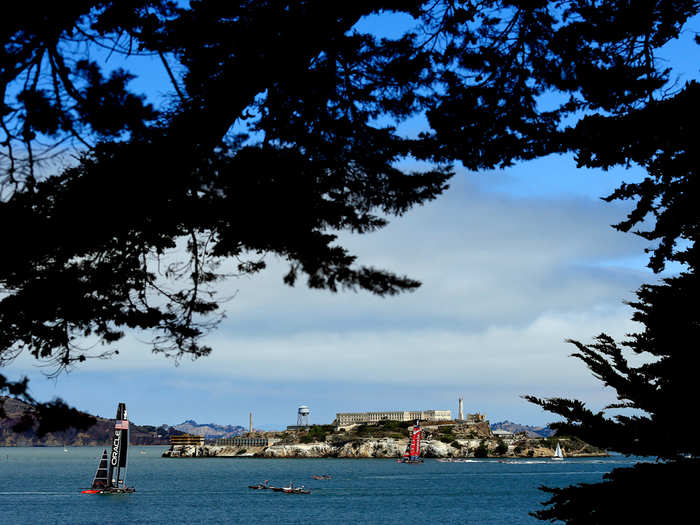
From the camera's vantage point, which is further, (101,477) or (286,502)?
(101,477)

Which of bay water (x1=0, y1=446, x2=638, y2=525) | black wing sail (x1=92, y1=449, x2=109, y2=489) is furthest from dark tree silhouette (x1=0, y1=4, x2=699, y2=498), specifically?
black wing sail (x1=92, y1=449, x2=109, y2=489)

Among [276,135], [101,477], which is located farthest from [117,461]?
[276,135]

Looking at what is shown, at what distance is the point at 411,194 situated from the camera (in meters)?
8.02

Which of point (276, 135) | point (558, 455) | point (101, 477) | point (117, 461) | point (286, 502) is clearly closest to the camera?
point (276, 135)

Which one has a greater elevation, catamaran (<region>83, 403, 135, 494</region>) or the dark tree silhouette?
the dark tree silhouette

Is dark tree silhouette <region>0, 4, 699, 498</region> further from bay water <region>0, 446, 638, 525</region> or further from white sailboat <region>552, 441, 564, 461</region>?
white sailboat <region>552, 441, 564, 461</region>

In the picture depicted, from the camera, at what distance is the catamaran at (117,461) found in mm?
66938

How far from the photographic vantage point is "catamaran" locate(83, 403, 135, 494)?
66.9m

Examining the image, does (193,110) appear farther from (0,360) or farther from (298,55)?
(0,360)

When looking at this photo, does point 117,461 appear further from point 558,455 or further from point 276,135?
point 558,455

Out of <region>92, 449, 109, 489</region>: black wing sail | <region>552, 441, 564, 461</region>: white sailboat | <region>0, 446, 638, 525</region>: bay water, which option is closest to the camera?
<region>0, 446, 638, 525</region>: bay water

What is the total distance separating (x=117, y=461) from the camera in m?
72.9

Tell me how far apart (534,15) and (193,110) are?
16.5 ft

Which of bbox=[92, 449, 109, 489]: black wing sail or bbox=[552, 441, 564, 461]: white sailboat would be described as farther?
bbox=[552, 441, 564, 461]: white sailboat
